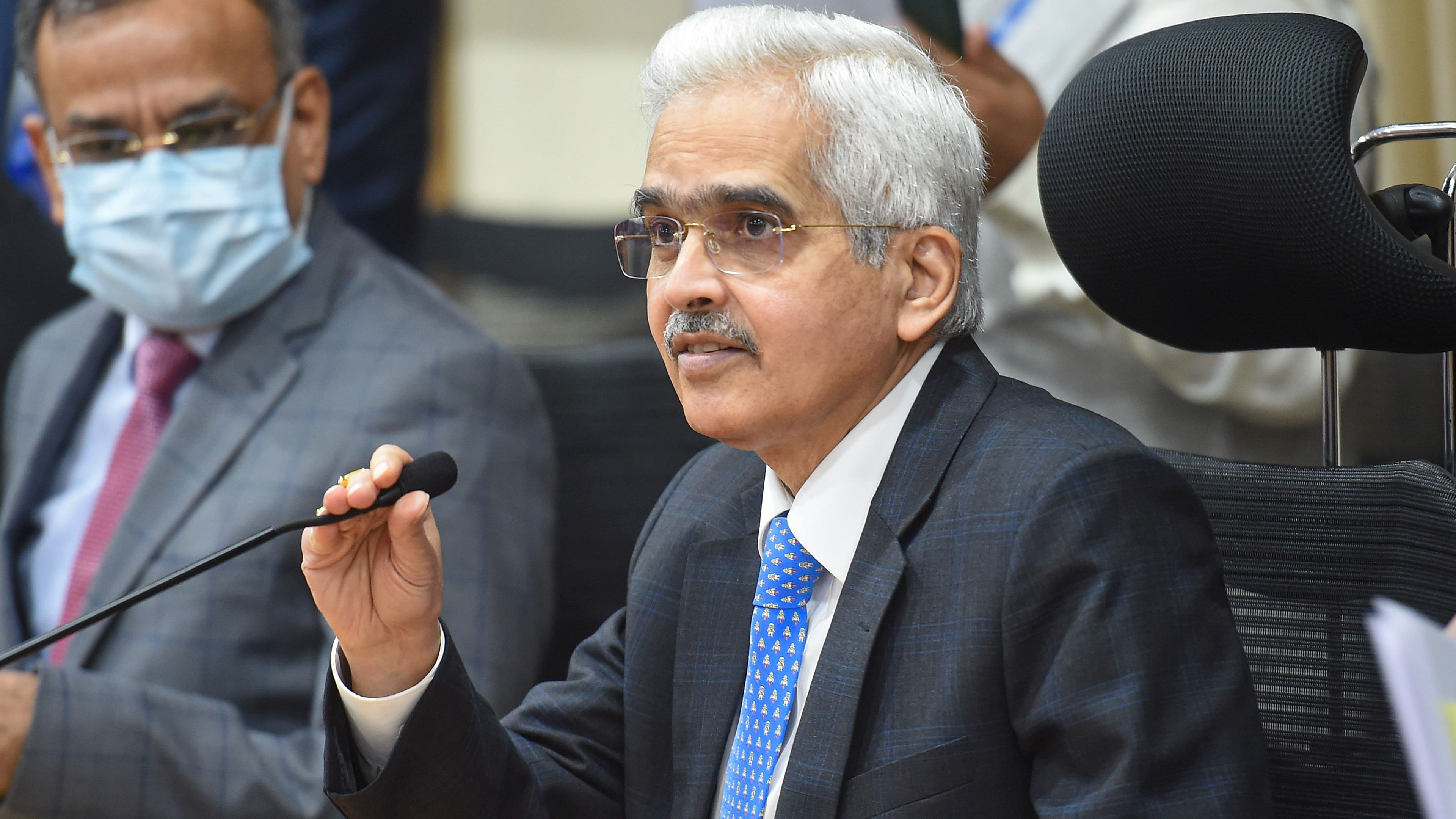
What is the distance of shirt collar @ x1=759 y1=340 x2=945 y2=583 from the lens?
1.34 meters

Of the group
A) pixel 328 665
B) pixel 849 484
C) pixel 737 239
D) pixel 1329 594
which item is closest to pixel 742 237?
pixel 737 239

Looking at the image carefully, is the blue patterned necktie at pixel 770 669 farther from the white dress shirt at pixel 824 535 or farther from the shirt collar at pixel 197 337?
the shirt collar at pixel 197 337

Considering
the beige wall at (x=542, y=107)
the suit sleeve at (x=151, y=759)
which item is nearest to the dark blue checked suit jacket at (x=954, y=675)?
the suit sleeve at (x=151, y=759)

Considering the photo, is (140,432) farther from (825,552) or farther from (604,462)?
(825,552)

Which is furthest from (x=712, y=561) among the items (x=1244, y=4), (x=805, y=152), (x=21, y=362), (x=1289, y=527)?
(x=21, y=362)

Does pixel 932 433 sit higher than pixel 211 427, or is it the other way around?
pixel 211 427

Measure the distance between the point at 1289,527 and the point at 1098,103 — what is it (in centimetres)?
42

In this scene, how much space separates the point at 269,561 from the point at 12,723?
375mm

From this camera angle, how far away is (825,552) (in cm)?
134

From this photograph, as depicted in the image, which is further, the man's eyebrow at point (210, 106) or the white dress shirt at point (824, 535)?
the man's eyebrow at point (210, 106)

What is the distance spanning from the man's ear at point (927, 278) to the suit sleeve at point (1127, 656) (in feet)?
0.75

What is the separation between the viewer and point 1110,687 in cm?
114

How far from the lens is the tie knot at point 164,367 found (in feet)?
7.77

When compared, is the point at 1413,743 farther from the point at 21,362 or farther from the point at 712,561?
the point at 21,362
